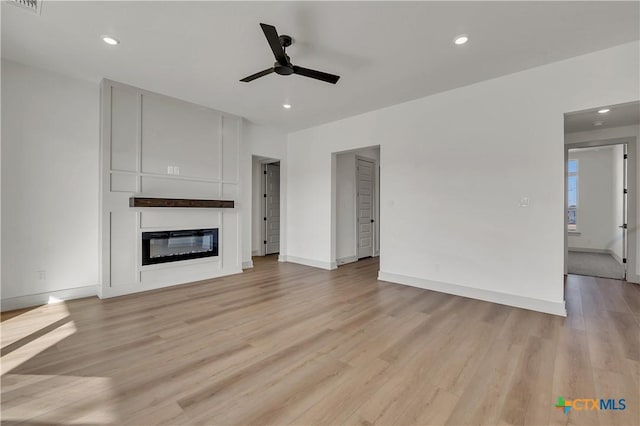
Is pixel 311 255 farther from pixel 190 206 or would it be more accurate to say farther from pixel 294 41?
pixel 294 41

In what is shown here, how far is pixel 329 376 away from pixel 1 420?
6.45 ft

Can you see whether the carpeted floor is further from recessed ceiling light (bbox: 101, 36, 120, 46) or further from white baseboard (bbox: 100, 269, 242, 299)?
recessed ceiling light (bbox: 101, 36, 120, 46)

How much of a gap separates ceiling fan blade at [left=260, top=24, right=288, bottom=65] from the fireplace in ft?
10.9

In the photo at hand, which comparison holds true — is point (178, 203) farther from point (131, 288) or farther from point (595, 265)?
point (595, 265)

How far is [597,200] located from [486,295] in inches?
253

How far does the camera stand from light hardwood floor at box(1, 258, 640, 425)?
172 cm

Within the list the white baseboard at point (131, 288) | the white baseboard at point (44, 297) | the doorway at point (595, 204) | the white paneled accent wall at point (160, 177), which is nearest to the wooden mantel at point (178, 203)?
the white paneled accent wall at point (160, 177)

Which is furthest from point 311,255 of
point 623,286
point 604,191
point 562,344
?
point 604,191

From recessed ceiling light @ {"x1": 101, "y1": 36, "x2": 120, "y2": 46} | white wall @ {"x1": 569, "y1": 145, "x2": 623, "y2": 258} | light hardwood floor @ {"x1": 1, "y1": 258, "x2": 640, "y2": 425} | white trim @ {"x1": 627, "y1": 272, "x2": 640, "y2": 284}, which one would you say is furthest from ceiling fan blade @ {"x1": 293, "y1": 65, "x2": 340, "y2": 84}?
white wall @ {"x1": 569, "y1": 145, "x2": 623, "y2": 258}

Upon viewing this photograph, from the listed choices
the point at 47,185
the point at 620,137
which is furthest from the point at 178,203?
the point at 620,137

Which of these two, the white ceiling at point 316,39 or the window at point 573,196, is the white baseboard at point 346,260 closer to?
the white ceiling at point 316,39

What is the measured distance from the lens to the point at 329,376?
2078 millimetres

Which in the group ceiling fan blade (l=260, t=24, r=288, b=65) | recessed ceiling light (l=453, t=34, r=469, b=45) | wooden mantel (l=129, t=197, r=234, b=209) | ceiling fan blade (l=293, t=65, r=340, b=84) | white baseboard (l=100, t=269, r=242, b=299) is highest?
recessed ceiling light (l=453, t=34, r=469, b=45)

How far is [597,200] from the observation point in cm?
743
